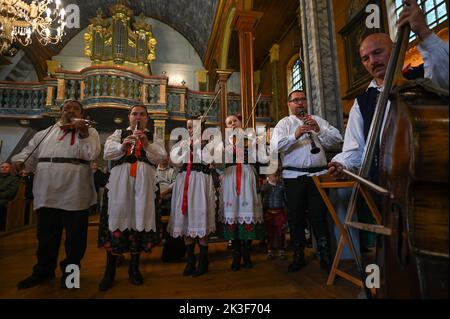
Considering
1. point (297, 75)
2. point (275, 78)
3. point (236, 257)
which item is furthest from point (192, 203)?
point (275, 78)

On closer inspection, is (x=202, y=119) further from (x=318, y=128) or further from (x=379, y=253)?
(x=379, y=253)

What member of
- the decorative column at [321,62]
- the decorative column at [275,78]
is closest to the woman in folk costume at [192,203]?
the decorative column at [321,62]

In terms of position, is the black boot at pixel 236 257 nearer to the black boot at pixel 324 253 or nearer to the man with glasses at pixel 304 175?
the man with glasses at pixel 304 175

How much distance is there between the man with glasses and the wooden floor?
0.24 meters

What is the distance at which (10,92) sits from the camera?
330 inches

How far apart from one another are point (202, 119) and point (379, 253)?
5.97 feet

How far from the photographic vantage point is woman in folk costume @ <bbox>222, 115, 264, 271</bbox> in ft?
7.61

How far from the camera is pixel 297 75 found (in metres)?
8.18

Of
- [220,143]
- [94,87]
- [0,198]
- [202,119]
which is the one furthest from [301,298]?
[94,87]

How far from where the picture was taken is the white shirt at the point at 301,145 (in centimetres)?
221

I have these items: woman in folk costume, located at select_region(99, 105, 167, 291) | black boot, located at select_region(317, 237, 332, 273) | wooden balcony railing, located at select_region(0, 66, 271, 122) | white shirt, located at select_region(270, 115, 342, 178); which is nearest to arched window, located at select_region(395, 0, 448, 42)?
white shirt, located at select_region(270, 115, 342, 178)

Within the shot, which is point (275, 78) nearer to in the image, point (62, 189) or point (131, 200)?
point (131, 200)

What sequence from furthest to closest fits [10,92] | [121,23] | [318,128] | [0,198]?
[121,23]
[10,92]
[0,198]
[318,128]

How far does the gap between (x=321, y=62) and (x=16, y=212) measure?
19.8ft
